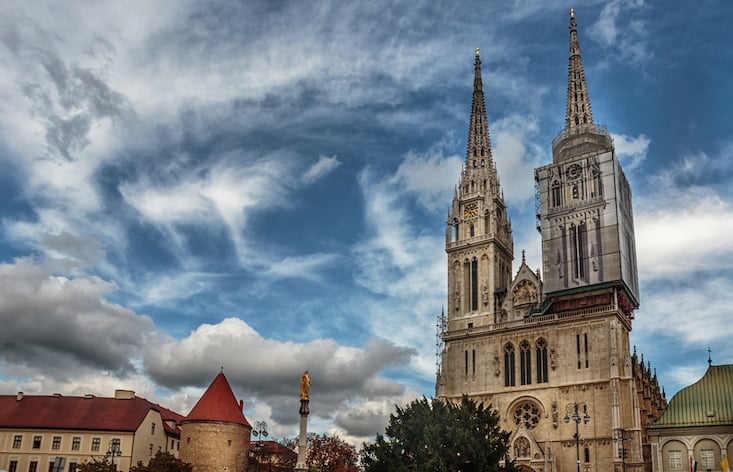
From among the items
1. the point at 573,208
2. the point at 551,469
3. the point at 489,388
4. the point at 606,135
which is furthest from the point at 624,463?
the point at 606,135

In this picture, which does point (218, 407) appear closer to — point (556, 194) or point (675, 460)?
point (556, 194)

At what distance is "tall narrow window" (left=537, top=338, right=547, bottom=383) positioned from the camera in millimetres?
63344

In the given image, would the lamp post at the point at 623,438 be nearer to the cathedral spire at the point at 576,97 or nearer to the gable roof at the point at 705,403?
the gable roof at the point at 705,403

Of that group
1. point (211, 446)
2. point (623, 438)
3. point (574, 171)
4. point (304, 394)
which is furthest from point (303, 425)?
point (574, 171)

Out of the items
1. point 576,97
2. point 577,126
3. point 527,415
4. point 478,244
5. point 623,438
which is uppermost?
point 576,97

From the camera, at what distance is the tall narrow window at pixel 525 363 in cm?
6431

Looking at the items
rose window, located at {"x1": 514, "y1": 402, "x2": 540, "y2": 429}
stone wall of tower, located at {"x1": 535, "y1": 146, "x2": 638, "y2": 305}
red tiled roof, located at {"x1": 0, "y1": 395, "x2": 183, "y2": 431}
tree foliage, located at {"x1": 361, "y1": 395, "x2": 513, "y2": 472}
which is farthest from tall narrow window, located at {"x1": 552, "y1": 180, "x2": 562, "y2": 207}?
red tiled roof, located at {"x1": 0, "y1": 395, "x2": 183, "y2": 431}

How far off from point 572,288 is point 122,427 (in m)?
45.1

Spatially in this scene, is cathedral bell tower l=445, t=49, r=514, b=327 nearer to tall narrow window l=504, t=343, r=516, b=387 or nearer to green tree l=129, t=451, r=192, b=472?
A: tall narrow window l=504, t=343, r=516, b=387

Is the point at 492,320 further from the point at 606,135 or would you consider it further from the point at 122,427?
the point at 122,427

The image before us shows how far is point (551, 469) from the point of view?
58625 mm

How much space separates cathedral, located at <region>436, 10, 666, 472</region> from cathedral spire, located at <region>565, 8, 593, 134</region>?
0.49ft

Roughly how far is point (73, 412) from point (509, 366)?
43.2 meters

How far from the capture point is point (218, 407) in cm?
6981
